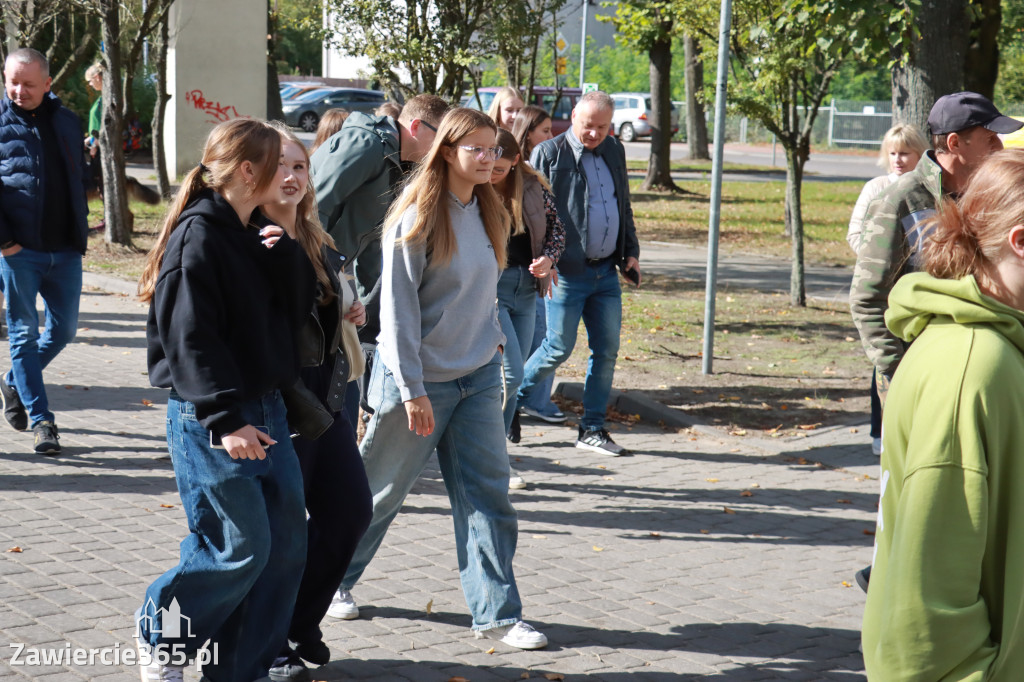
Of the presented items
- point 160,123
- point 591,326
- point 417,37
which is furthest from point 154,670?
point 160,123

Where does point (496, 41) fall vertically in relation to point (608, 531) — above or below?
above

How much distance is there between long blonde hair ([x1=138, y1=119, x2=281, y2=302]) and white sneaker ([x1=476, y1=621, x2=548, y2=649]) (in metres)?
1.83

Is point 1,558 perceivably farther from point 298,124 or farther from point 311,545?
point 298,124

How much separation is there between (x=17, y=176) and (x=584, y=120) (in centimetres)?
333

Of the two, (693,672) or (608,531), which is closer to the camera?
(693,672)

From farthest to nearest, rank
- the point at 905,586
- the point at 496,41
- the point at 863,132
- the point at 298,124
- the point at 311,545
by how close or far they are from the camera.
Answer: the point at 863,132 → the point at 298,124 → the point at 496,41 → the point at 311,545 → the point at 905,586

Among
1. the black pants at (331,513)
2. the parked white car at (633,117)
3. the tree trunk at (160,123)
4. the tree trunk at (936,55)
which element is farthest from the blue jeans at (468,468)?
the parked white car at (633,117)

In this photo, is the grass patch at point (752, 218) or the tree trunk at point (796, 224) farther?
the grass patch at point (752, 218)

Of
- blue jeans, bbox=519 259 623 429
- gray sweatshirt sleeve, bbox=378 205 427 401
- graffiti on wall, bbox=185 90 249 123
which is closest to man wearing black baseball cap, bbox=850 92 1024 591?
gray sweatshirt sleeve, bbox=378 205 427 401

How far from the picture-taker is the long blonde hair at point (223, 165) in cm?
338

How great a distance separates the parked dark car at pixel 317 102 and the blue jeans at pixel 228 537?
4063cm

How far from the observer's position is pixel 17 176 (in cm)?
668

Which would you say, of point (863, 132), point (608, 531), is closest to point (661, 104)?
point (608, 531)

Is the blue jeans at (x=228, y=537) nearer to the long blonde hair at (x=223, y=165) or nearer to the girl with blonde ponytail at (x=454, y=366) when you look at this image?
the long blonde hair at (x=223, y=165)
